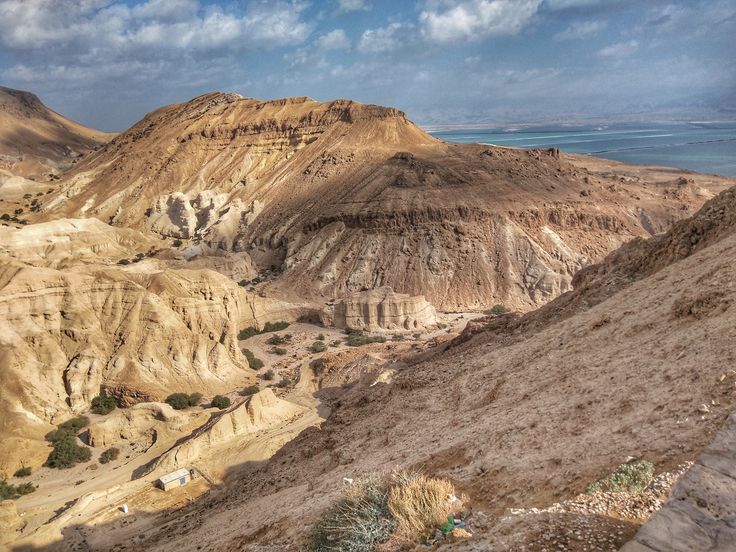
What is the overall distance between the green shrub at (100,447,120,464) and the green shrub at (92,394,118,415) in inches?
107

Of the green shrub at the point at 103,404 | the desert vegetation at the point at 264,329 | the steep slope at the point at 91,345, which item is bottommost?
the desert vegetation at the point at 264,329

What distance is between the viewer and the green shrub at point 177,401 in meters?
24.1

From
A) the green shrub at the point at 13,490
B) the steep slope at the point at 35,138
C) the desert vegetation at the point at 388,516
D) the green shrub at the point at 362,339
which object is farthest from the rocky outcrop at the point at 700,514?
the steep slope at the point at 35,138

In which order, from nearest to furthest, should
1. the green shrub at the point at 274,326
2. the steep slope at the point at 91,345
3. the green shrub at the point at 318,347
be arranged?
the steep slope at the point at 91,345, the green shrub at the point at 318,347, the green shrub at the point at 274,326

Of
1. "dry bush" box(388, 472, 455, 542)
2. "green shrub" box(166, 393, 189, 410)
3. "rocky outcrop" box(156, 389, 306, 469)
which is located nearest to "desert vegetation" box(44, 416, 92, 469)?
"green shrub" box(166, 393, 189, 410)

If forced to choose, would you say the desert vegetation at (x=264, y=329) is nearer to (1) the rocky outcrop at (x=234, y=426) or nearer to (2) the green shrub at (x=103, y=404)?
(2) the green shrub at (x=103, y=404)

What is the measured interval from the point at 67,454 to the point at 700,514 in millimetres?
21927

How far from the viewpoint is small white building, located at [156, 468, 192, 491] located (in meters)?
17.4

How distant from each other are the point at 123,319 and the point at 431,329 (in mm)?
20062

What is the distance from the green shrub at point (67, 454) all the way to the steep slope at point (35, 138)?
83244mm

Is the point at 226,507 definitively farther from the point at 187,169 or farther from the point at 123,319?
the point at 187,169

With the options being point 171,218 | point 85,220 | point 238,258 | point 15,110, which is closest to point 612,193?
point 238,258

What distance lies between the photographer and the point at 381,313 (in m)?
37.7

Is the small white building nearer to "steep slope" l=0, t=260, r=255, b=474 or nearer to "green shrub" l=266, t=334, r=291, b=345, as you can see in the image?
"steep slope" l=0, t=260, r=255, b=474
